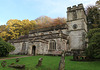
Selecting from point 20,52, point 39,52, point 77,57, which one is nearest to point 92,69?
point 77,57

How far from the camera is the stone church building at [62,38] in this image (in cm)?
2013

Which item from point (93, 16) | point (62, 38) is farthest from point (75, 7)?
point (62, 38)

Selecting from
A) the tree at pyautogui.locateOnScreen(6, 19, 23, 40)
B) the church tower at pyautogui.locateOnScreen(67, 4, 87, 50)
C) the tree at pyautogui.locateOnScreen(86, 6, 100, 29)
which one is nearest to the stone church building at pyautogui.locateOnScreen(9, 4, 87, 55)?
the church tower at pyautogui.locateOnScreen(67, 4, 87, 50)

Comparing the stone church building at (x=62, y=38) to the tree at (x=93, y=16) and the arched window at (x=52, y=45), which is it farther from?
the tree at (x=93, y=16)

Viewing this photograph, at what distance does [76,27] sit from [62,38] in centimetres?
628

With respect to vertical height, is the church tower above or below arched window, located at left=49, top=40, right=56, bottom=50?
above

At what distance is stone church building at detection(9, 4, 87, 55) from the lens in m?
20.1

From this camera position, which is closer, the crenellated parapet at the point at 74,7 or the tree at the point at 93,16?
the crenellated parapet at the point at 74,7

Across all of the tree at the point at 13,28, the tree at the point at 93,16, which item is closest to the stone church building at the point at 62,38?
the tree at the point at 93,16

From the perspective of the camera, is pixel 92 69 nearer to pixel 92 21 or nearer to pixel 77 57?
pixel 77 57

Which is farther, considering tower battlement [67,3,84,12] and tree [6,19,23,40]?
tree [6,19,23,40]

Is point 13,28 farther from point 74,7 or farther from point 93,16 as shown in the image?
point 93,16

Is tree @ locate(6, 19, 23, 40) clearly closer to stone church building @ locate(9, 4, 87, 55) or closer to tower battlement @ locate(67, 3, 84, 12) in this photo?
stone church building @ locate(9, 4, 87, 55)

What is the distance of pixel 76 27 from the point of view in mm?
23656
